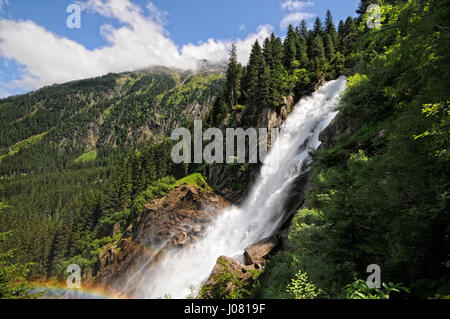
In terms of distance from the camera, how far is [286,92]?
4984cm

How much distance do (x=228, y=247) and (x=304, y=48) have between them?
52504mm

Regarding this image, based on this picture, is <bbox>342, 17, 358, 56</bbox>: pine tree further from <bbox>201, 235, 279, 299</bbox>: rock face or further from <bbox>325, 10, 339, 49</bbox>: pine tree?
<bbox>201, 235, 279, 299</bbox>: rock face

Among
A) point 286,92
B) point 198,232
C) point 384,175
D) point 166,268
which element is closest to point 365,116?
point 384,175

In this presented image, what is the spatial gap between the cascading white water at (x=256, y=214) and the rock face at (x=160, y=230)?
7.99 feet

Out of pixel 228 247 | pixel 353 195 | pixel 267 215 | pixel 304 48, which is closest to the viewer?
pixel 353 195

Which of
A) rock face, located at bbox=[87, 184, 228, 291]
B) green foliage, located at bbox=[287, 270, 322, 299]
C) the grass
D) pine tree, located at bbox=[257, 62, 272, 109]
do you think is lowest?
rock face, located at bbox=[87, 184, 228, 291]

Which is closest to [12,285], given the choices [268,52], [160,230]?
[160,230]

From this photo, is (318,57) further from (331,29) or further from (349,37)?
(331,29)

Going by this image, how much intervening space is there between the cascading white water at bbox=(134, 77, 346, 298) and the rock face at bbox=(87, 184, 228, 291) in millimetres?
2436

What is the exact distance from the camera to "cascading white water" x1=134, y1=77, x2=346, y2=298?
3375 centimetres

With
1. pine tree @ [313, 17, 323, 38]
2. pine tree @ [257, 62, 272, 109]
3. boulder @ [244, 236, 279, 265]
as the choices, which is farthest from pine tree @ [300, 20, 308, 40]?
boulder @ [244, 236, 279, 265]

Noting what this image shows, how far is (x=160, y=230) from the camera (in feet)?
151
